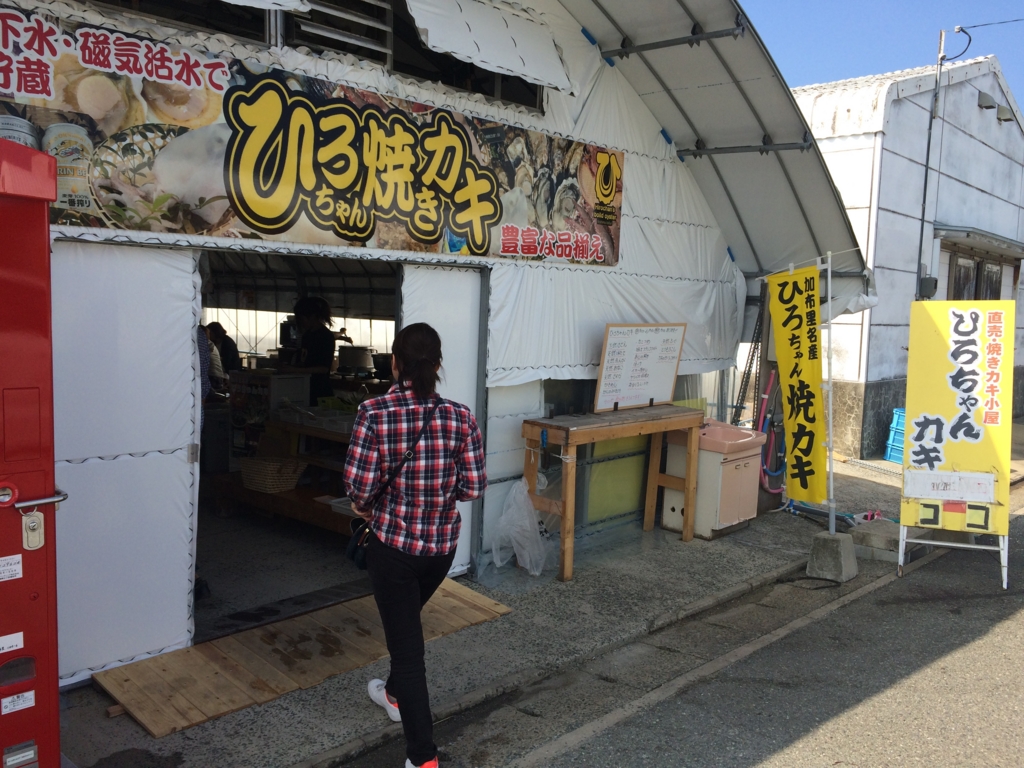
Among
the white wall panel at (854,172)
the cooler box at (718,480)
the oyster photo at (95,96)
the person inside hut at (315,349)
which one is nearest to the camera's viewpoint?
the oyster photo at (95,96)

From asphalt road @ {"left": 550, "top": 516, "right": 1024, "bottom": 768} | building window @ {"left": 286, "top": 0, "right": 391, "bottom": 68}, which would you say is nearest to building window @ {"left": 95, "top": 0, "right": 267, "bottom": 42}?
building window @ {"left": 286, "top": 0, "right": 391, "bottom": 68}

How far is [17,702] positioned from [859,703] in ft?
14.8

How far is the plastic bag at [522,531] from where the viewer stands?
6656 mm

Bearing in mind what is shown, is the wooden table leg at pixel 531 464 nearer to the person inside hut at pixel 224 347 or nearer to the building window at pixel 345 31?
the building window at pixel 345 31

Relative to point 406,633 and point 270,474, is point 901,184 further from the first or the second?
point 406,633

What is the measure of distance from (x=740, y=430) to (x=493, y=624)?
13.5 ft

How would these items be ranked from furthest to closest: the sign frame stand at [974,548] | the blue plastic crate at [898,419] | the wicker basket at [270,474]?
the blue plastic crate at [898,419] → the wicker basket at [270,474] → the sign frame stand at [974,548]

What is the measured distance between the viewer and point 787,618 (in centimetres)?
631

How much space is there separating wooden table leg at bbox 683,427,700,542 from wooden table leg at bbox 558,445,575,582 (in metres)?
1.79

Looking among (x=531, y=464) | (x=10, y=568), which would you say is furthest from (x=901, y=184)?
(x=10, y=568)

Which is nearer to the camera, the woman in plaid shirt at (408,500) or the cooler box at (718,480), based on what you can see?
the woman in plaid shirt at (408,500)

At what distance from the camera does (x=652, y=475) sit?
324 inches

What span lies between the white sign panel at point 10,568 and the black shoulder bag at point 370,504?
4.55 feet

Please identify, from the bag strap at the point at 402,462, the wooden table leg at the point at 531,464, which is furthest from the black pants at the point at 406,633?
the wooden table leg at the point at 531,464
